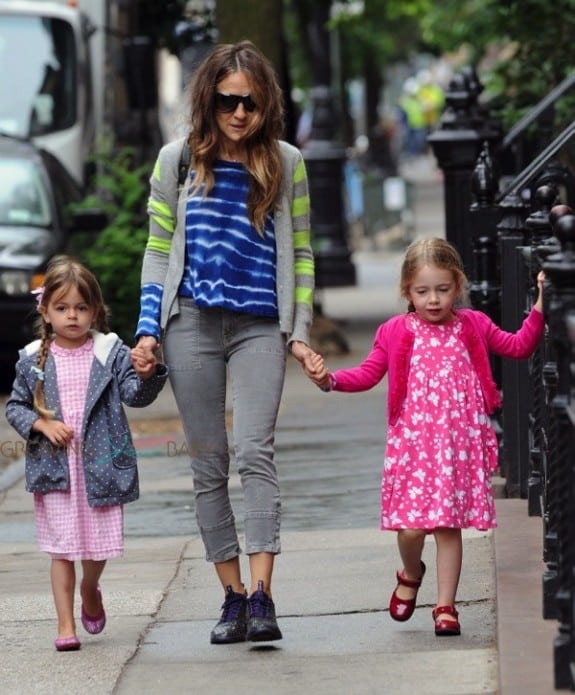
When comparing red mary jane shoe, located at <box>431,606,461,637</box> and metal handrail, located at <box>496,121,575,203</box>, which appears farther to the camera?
metal handrail, located at <box>496,121,575,203</box>

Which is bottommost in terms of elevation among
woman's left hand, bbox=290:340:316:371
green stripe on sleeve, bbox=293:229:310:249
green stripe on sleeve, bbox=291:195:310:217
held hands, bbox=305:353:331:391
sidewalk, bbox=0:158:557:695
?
sidewalk, bbox=0:158:557:695

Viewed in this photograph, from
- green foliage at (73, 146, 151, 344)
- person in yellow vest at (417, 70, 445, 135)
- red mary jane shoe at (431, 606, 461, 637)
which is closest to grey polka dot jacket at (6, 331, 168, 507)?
A: red mary jane shoe at (431, 606, 461, 637)

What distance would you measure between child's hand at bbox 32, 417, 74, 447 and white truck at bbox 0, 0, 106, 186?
12324 millimetres

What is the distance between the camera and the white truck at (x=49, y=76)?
58.8 ft

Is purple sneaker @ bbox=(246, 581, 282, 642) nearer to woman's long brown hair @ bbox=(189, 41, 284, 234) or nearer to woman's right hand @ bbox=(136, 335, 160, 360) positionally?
woman's right hand @ bbox=(136, 335, 160, 360)

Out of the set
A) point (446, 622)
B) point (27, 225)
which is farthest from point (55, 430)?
point (27, 225)

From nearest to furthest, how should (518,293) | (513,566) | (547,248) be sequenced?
(547,248) < (513,566) < (518,293)

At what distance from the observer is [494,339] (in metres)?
5.68

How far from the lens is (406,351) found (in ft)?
18.4

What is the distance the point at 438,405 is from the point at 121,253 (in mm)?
9128

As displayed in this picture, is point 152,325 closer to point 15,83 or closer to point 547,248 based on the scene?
point 547,248

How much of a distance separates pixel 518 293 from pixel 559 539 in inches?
109

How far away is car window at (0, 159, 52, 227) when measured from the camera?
1432cm

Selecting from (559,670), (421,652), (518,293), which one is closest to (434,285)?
(421,652)
